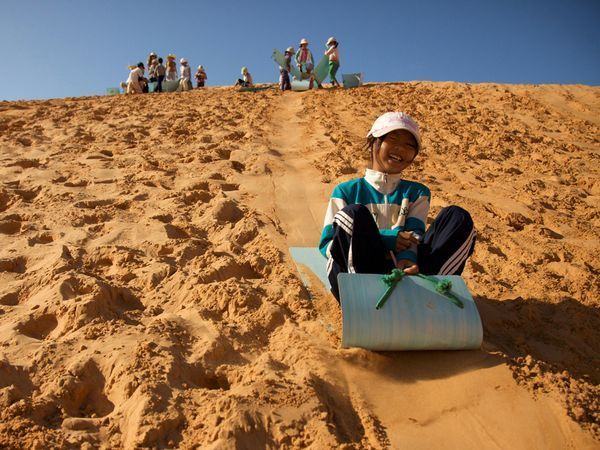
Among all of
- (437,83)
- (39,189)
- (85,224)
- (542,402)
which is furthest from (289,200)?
(437,83)

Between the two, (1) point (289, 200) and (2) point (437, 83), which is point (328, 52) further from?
(1) point (289, 200)

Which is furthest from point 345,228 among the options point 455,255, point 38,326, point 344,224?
point 38,326

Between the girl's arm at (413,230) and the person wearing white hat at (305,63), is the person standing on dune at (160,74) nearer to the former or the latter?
the person wearing white hat at (305,63)

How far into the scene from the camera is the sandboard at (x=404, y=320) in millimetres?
1976

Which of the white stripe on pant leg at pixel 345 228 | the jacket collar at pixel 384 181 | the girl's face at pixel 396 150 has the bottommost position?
the white stripe on pant leg at pixel 345 228

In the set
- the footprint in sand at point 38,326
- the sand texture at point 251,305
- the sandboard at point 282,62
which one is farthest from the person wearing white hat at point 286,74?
the footprint in sand at point 38,326

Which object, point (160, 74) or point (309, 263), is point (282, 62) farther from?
point (309, 263)

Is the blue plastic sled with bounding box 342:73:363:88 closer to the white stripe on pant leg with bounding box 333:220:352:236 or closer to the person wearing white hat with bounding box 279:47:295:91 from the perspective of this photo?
the person wearing white hat with bounding box 279:47:295:91

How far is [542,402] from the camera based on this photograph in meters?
1.80

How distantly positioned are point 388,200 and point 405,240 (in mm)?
281

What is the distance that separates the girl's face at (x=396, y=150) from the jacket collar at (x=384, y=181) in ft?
0.09

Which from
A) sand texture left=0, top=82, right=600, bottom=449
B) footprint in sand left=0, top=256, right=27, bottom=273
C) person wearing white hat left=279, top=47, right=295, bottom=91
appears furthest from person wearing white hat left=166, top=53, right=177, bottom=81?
footprint in sand left=0, top=256, right=27, bottom=273

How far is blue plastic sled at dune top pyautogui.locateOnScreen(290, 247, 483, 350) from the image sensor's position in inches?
77.8

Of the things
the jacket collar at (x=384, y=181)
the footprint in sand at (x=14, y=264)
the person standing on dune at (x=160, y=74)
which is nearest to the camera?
the jacket collar at (x=384, y=181)
